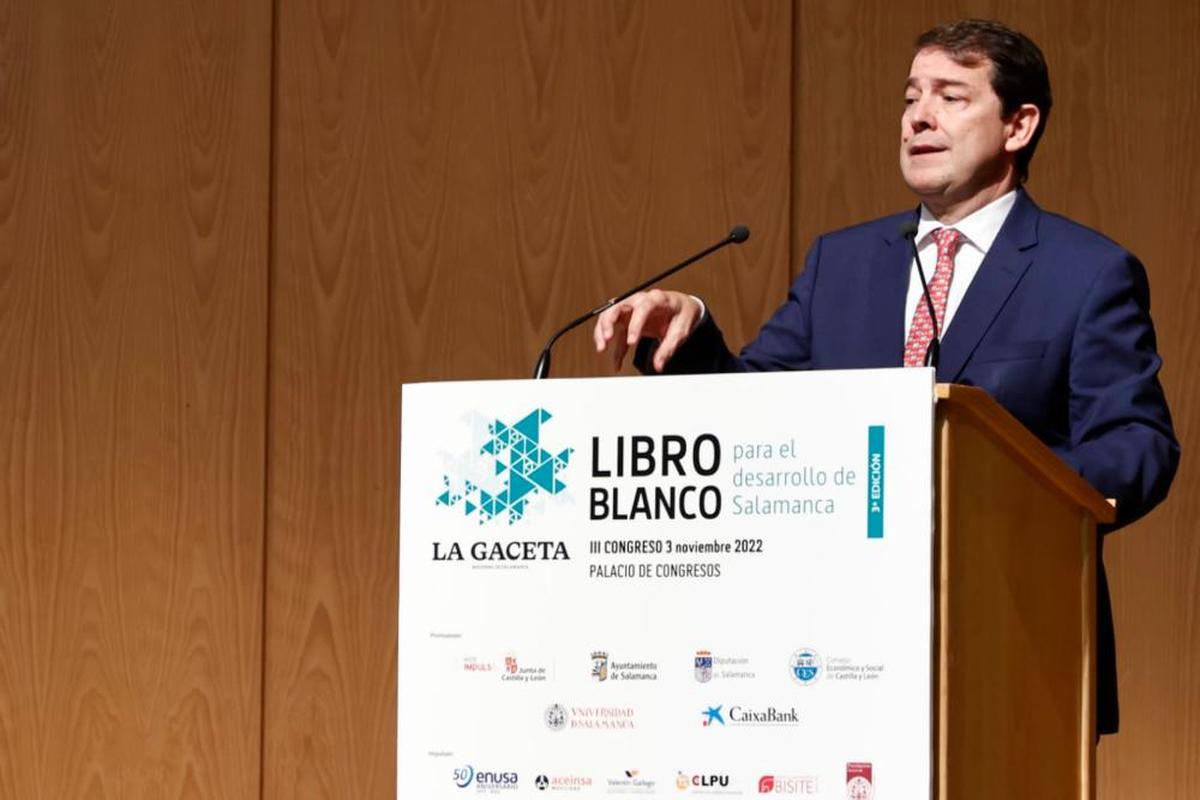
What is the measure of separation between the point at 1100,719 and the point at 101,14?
3.18 m

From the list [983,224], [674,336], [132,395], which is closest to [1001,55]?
[983,224]

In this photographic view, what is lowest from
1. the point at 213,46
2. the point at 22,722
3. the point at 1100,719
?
the point at 22,722

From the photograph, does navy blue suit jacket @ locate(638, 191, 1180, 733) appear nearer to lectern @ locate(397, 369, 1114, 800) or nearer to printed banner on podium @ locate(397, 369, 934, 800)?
A: lectern @ locate(397, 369, 1114, 800)

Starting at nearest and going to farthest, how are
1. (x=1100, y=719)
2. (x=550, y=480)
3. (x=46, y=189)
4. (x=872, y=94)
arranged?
(x=550, y=480) → (x=1100, y=719) → (x=872, y=94) → (x=46, y=189)

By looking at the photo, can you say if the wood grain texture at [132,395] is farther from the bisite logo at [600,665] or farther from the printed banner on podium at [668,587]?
the bisite logo at [600,665]

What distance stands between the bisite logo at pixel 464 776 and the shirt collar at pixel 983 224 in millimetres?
1176

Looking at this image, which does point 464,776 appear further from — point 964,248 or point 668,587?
point 964,248

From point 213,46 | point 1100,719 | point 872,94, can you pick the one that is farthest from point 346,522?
point 1100,719

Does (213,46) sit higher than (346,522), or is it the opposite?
(213,46)

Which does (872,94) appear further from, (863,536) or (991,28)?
(863,536)

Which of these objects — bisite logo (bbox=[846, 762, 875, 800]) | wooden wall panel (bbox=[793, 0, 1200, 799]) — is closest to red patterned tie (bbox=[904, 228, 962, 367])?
bisite logo (bbox=[846, 762, 875, 800])

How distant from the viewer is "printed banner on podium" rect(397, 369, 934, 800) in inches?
74.2

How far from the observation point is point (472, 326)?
14.6 ft

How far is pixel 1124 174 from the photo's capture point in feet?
13.8
